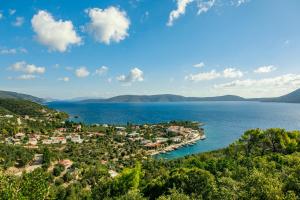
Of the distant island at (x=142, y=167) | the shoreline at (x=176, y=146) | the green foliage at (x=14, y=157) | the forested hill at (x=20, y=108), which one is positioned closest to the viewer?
the distant island at (x=142, y=167)

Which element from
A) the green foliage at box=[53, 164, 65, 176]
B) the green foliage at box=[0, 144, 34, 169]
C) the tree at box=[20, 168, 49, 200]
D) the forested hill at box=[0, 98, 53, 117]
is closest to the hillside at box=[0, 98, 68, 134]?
the forested hill at box=[0, 98, 53, 117]

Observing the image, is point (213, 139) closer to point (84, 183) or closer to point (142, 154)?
point (142, 154)

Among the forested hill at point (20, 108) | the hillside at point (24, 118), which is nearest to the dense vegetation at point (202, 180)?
the hillside at point (24, 118)

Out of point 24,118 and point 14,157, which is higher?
point 24,118

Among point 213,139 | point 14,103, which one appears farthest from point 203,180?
point 14,103

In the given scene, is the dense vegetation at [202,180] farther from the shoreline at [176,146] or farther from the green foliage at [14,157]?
the shoreline at [176,146]

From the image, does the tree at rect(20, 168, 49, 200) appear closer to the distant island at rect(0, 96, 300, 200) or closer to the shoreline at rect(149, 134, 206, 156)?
the distant island at rect(0, 96, 300, 200)

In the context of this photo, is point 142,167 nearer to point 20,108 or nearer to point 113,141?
point 113,141

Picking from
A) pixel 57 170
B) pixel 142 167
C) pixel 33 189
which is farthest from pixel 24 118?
pixel 33 189
